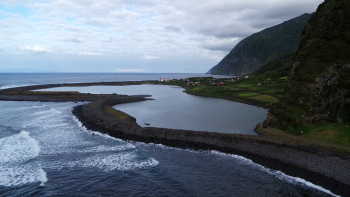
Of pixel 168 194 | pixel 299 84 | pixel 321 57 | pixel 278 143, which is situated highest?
pixel 321 57

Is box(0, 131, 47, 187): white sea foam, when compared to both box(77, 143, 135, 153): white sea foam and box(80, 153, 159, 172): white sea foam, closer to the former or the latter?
box(80, 153, 159, 172): white sea foam

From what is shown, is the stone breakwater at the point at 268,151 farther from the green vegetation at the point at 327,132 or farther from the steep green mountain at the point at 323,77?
the steep green mountain at the point at 323,77

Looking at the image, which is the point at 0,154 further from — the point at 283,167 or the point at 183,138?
the point at 283,167

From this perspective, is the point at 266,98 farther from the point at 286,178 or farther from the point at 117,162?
the point at 117,162

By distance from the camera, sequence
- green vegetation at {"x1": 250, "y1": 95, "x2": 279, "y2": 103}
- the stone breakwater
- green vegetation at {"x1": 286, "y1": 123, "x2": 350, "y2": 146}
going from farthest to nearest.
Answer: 1. green vegetation at {"x1": 250, "y1": 95, "x2": 279, "y2": 103}
2. green vegetation at {"x1": 286, "y1": 123, "x2": 350, "y2": 146}
3. the stone breakwater

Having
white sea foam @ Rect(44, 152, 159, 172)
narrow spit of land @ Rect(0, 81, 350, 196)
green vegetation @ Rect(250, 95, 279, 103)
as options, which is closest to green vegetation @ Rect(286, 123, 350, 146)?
narrow spit of land @ Rect(0, 81, 350, 196)

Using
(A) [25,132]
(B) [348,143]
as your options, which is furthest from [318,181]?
(A) [25,132]
